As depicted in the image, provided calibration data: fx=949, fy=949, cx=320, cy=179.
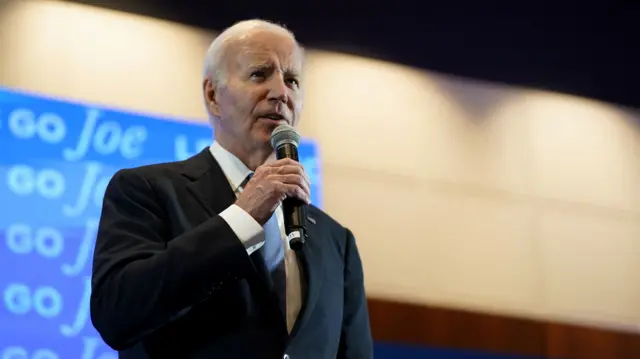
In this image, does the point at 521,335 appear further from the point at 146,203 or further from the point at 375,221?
the point at 146,203

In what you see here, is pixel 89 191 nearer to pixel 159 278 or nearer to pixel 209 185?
pixel 209 185

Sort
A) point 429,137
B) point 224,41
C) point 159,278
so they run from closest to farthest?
point 159,278, point 224,41, point 429,137

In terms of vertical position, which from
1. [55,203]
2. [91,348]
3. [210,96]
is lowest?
[91,348]

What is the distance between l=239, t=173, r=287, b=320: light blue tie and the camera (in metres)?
1.54

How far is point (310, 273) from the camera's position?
62.2 inches

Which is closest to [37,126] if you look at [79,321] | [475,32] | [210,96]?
[79,321]

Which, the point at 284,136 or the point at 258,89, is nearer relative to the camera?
the point at 284,136

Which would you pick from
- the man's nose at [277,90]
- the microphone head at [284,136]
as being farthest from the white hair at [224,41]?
the microphone head at [284,136]

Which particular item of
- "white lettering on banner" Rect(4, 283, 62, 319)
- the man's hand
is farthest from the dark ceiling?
the man's hand

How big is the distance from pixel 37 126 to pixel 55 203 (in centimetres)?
27

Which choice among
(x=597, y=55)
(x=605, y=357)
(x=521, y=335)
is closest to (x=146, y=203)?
(x=521, y=335)

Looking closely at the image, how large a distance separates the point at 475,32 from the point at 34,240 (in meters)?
2.18

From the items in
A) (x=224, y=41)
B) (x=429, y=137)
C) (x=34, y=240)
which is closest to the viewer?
(x=224, y=41)

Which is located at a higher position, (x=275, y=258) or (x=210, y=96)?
(x=210, y=96)
